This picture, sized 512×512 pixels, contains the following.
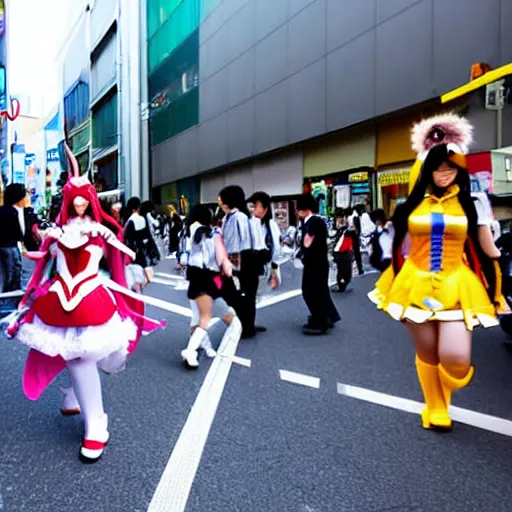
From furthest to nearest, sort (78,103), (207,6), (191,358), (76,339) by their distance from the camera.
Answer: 1. (78,103)
2. (207,6)
3. (191,358)
4. (76,339)

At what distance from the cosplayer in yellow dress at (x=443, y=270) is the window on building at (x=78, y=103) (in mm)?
50160

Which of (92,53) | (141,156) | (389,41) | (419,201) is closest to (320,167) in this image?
(389,41)

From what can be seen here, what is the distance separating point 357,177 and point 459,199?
1451cm

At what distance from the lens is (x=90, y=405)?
3309 mm

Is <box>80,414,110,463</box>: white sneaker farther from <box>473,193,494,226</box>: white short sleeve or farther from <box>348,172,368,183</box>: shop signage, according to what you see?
<box>348,172,368,183</box>: shop signage

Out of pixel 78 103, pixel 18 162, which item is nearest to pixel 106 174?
pixel 78 103

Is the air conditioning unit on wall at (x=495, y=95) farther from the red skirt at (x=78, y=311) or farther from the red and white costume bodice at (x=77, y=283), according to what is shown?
the red skirt at (x=78, y=311)

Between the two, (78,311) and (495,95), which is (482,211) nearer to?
(78,311)

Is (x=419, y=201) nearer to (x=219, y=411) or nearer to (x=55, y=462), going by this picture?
(x=219, y=411)

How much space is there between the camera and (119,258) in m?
3.58

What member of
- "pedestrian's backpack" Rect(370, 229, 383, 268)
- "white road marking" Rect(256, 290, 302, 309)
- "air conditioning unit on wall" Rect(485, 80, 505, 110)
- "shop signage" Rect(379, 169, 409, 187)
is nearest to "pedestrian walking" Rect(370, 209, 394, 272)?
"pedestrian's backpack" Rect(370, 229, 383, 268)

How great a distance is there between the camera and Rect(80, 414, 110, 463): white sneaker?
3.17 m

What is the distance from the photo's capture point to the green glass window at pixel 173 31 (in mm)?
30031

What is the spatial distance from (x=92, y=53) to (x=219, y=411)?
47.5 metres
